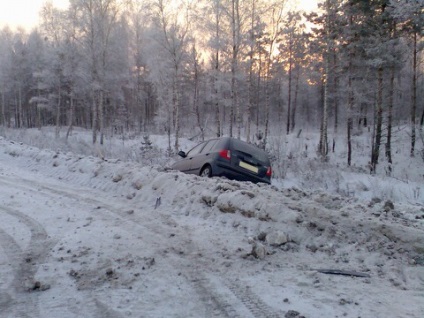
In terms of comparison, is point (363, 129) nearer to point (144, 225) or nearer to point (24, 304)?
point (144, 225)

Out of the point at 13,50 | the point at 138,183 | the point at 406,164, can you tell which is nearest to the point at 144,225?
the point at 138,183

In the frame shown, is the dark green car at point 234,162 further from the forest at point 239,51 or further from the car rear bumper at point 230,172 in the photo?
the forest at point 239,51

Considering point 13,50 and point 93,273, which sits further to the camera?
point 13,50

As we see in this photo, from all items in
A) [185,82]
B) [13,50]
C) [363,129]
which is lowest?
[363,129]

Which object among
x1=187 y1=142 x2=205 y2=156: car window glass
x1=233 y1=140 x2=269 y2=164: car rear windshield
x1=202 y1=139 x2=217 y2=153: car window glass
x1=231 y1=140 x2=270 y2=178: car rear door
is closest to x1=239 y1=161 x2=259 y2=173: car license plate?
x1=231 y1=140 x2=270 y2=178: car rear door

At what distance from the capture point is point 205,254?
3.93 m

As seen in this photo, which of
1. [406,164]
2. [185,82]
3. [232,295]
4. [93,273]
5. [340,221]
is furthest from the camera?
[185,82]

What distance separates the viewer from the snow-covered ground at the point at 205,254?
9.29 ft

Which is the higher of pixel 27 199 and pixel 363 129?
pixel 363 129

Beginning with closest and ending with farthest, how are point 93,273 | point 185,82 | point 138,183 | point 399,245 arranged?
point 93,273 < point 399,245 < point 138,183 < point 185,82

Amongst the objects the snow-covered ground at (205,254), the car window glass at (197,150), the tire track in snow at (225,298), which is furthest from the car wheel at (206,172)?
the tire track in snow at (225,298)

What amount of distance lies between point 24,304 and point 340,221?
12.1 ft

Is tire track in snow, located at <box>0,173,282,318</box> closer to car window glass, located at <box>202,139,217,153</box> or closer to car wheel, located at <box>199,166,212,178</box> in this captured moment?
car wheel, located at <box>199,166,212,178</box>

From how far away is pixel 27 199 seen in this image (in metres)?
6.18
